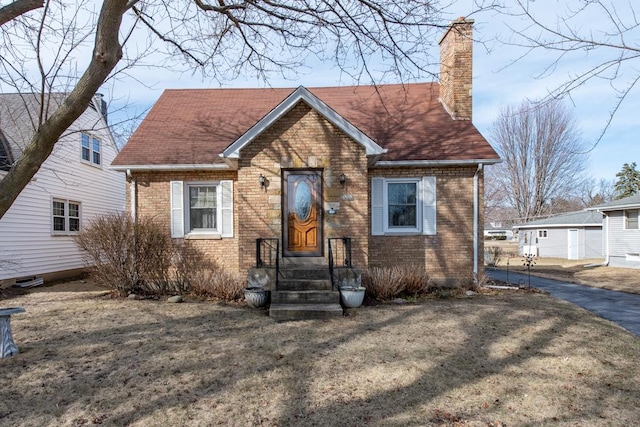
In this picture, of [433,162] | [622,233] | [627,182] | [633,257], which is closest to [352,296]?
[433,162]

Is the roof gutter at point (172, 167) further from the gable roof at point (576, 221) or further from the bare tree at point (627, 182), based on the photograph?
the bare tree at point (627, 182)

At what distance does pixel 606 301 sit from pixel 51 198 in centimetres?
1775

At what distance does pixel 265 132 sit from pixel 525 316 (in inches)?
275

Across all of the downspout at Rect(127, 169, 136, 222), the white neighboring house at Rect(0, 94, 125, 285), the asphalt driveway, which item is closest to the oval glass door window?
the downspout at Rect(127, 169, 136, 222)

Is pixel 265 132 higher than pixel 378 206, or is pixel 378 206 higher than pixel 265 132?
pixel 265 132

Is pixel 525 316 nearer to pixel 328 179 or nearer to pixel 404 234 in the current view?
pixel 404 234

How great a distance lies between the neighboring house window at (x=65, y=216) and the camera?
44.1 feet

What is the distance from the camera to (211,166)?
33.4ft

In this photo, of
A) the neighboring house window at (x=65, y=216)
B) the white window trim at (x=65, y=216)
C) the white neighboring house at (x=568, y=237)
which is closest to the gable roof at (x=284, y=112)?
the white window trim at (x=65, y=216)

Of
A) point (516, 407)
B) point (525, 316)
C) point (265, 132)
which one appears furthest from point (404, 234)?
point (516, 407)

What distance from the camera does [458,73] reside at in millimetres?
11320

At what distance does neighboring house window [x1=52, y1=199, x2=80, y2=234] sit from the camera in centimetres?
1345

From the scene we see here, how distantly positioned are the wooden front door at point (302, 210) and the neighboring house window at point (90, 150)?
9.82 m

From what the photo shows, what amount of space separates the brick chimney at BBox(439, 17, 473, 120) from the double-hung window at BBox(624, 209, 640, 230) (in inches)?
565
